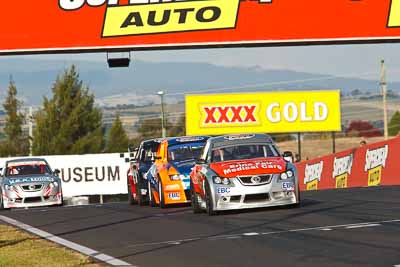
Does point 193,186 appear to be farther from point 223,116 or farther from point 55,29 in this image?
point 223,116

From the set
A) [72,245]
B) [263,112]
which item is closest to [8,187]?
[72,245]

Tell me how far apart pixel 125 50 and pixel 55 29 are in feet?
5.88

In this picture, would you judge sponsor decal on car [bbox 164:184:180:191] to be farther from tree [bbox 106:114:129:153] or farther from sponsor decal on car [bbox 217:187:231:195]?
tree [bbox 106:114:129:153]

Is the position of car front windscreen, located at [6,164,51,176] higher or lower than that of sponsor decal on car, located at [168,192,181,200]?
higher

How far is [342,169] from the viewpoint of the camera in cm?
3550

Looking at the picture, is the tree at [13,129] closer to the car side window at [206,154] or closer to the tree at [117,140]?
the tree at [117,140]

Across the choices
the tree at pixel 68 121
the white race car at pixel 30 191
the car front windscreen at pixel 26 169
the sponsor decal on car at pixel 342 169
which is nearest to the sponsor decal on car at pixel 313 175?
the sponsor decal on car at pixel 342 169

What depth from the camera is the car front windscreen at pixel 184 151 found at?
22.4 metres

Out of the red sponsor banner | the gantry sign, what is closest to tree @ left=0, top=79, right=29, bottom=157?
the red sponsor banner

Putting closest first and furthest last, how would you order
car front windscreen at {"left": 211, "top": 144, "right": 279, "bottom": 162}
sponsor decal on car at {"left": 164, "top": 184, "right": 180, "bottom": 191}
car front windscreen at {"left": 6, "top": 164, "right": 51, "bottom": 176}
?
car front windscreen at {"left": 211, "top": 144, "right": 279, "bottom": 162}, sponsor decal on car at {"left": 164, "top": 184, "right": 180, "bottom": 191}, car front windscreen at {"left": 6, "top": 164, "right": 51, "bottom": 176}

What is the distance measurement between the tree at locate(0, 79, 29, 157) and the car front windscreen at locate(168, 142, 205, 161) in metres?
49.0

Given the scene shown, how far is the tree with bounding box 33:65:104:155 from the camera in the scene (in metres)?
69.2

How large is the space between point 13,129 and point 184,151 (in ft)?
166

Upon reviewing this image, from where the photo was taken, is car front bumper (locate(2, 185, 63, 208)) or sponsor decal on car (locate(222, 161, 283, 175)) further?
car front bumper (locate(2, 185, 63, 208))
